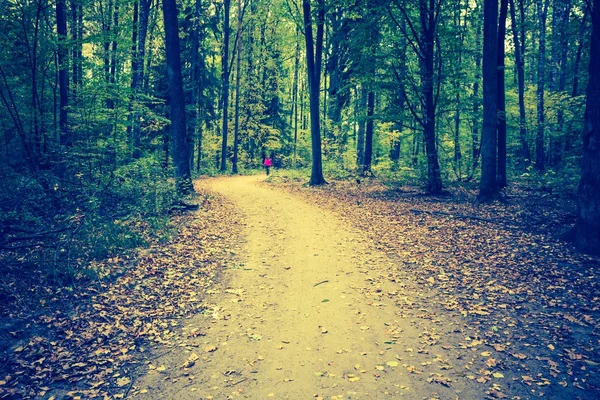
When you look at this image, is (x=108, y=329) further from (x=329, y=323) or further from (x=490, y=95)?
(x=490, y=95)

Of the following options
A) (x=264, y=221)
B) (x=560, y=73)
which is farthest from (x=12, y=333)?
(x=560, y=73)

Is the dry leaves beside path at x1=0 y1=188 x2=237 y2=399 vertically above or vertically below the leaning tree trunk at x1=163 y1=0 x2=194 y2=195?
below

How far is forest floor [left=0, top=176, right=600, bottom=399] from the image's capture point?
12.9 feet

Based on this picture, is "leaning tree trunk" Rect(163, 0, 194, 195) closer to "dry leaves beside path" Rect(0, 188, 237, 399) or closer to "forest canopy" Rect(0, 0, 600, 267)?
"forest canopy" Rect(0, 0, 600, 267)

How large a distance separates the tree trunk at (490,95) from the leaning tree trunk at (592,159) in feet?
17.6

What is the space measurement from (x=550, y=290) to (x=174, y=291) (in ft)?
21.9

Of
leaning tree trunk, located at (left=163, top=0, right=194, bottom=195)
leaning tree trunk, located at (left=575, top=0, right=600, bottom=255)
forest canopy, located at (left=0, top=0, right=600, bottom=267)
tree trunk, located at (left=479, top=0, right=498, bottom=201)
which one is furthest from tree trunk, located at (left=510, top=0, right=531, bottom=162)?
leaning tree trunk, located at (left=163, top=0, right=194, bottom=195)

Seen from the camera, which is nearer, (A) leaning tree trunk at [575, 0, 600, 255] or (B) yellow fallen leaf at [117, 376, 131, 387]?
(B) yellow fallen leaf at [117, 376, 131, 387]

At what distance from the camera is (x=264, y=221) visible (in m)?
11.6

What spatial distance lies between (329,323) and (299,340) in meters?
0.63

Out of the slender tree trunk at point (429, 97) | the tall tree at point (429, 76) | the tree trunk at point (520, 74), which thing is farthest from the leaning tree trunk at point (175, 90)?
the tree trunk at point (520, 74)

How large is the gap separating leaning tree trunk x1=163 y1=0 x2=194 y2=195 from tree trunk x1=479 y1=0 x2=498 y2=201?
11317 mm

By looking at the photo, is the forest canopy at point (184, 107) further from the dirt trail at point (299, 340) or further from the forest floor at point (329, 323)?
the dirt trail at point (299, 340)

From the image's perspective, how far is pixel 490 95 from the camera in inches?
497
